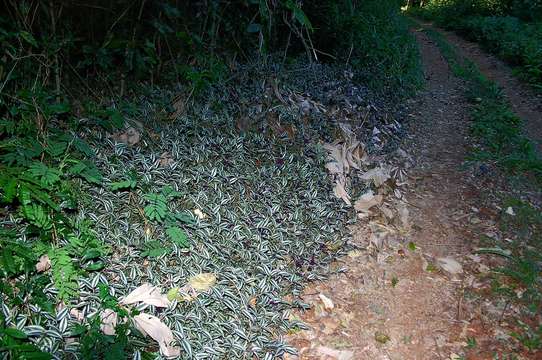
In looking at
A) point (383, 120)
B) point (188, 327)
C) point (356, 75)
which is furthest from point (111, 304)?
point (356, 75)

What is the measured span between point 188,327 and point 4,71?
277 cm

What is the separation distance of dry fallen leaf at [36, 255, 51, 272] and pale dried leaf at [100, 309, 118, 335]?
52cm

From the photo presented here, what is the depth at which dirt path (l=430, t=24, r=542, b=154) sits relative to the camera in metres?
8.09

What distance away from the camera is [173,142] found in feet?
13.4

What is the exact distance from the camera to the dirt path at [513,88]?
809 cm

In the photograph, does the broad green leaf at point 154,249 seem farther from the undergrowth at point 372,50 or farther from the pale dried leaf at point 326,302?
the undergrowth at point 372,50

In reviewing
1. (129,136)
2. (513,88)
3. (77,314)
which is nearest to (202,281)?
(77,314)

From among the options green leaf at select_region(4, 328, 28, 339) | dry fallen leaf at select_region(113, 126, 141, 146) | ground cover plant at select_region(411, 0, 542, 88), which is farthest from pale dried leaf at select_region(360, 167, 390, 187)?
ground cover plant at select_region(411, 0, 542, 88)

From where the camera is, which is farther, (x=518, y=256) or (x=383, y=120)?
(x=383, y=120)

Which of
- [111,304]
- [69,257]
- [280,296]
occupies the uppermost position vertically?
[69,257]

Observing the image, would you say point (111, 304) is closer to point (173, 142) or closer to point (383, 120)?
point (173, 142)

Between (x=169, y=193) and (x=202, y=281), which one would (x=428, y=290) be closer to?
(x=202, y=281)

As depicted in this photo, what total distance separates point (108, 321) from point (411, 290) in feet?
8.73

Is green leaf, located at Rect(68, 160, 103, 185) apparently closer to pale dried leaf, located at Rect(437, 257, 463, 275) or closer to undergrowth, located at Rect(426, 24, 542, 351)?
pale dried leaf, located at Rect(437, 257, 463, 275)
